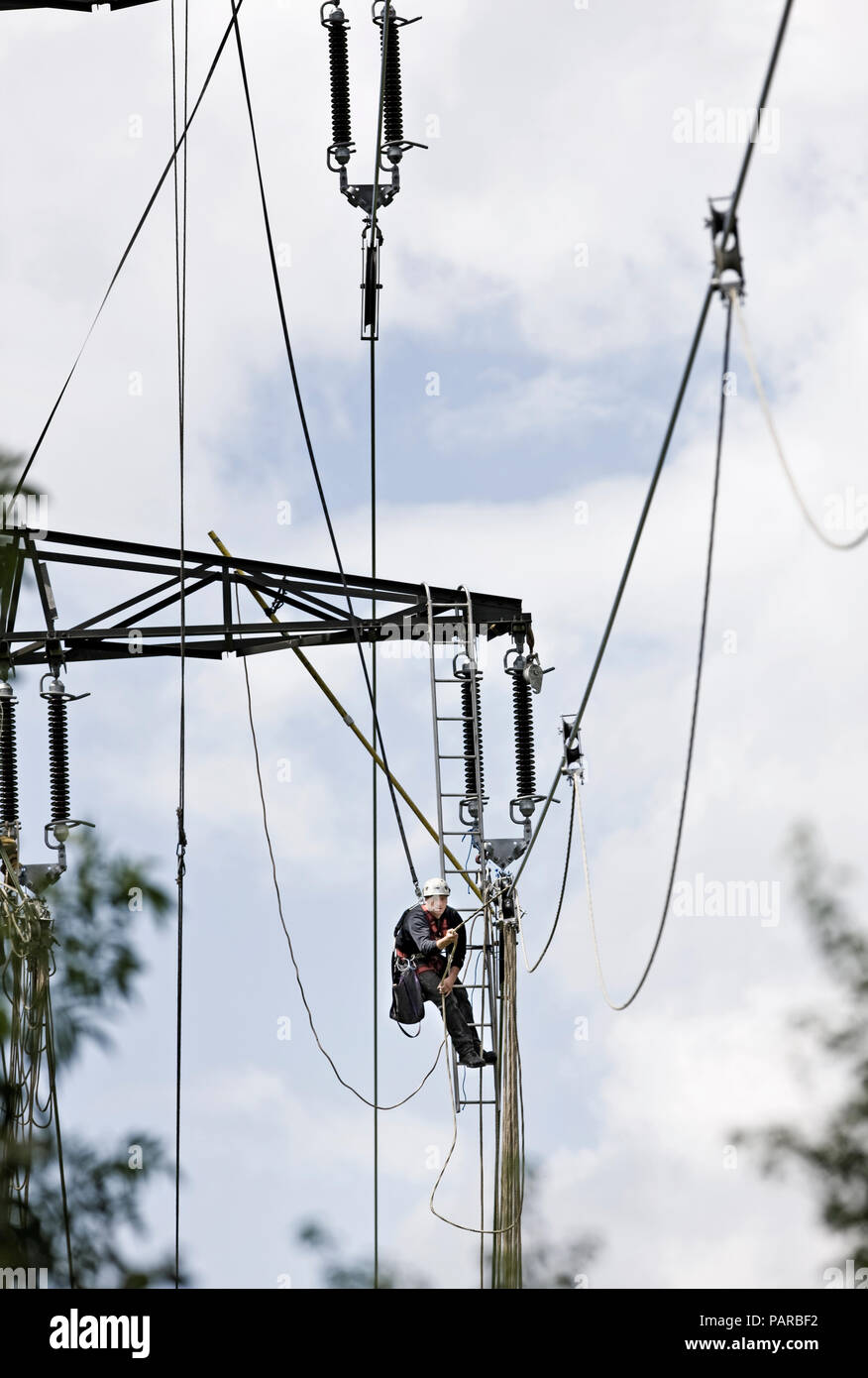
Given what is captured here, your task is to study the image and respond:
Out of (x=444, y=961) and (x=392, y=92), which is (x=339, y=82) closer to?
(x=392, y=92)

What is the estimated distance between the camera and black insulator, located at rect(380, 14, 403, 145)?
9.84 m

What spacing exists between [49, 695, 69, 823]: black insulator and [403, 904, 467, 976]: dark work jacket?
2061mm

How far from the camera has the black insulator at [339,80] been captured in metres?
9.73

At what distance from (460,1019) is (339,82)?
15.5ft

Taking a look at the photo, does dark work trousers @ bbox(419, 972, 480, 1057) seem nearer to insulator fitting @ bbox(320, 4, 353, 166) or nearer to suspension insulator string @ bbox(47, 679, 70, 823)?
suspension insulator string @ bbox(47, 679, 70, 823)

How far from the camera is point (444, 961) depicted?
10.5 metres

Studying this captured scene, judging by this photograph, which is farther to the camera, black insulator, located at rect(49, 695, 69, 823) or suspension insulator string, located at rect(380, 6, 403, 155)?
black insulator, located at rect(49, 695, 69, 823)

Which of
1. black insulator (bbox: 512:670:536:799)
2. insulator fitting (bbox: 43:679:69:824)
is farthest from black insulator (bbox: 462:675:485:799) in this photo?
insulator fitting (bbox: 43:679:69:824)

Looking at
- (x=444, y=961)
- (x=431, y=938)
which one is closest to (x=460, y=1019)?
A: (x=444, y=961)

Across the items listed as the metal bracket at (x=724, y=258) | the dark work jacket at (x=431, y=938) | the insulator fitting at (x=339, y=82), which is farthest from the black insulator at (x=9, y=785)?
the metal bracket at (x=724, y=258)

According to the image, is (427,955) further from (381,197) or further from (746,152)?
(746,152)

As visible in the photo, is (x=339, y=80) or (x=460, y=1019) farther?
(x=460, y=1019)

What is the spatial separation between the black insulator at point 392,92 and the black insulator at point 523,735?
2812 millimetres
